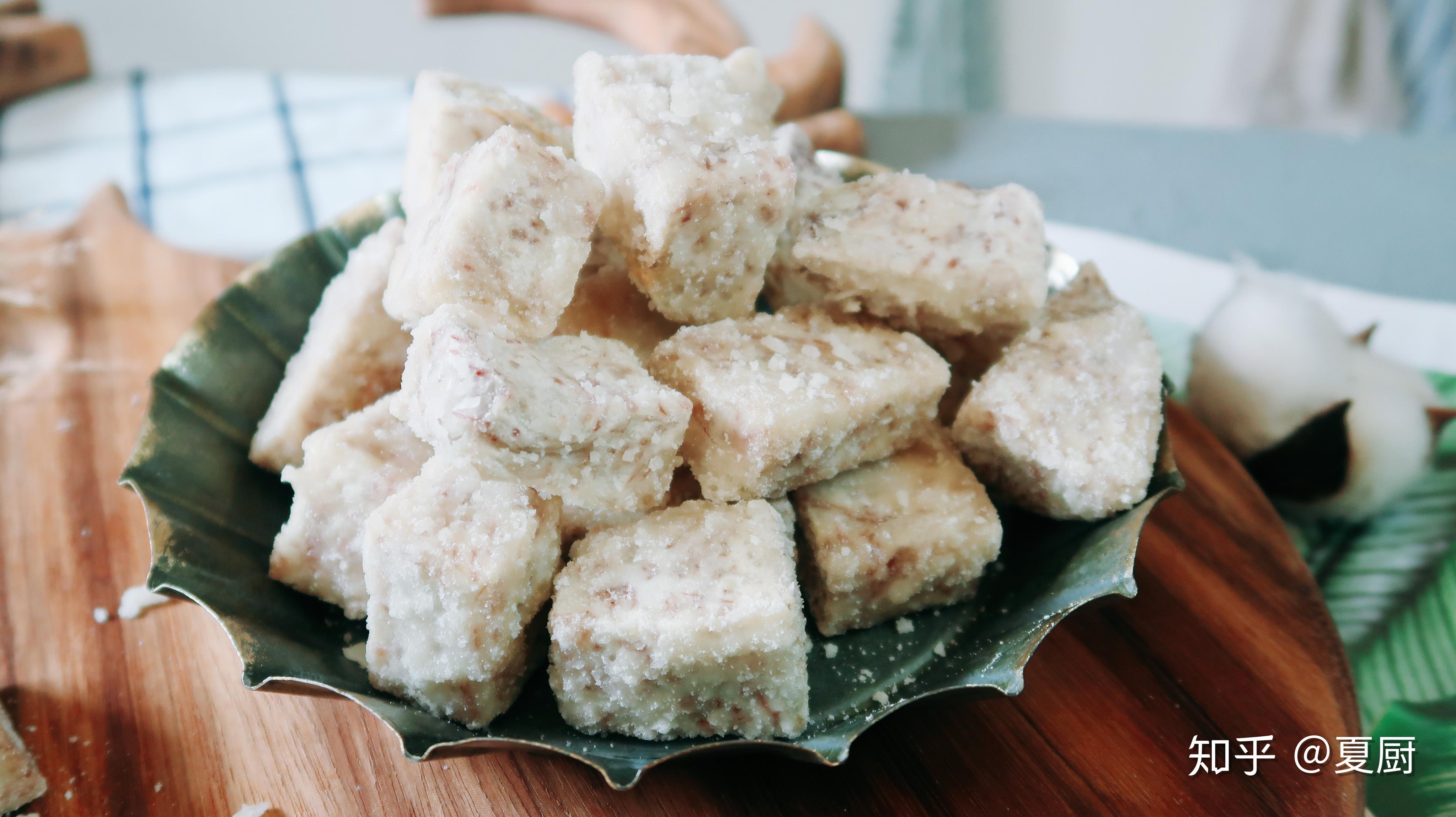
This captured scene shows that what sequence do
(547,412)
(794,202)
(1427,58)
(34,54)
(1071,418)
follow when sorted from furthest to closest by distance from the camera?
(1427,58) → (34,54) → (794,202) → (1071,418) → (547,412)

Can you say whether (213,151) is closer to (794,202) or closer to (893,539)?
(794,202)

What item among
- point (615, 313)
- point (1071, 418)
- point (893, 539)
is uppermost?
point (615, 313)

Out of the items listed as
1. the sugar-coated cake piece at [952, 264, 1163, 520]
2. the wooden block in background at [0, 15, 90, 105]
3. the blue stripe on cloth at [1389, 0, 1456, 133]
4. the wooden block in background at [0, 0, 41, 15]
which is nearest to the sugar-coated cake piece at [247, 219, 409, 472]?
the sugar-coated cake piece at [952, 264, 1163, 520]

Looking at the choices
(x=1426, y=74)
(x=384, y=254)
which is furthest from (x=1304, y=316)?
(x=1426, y=74)

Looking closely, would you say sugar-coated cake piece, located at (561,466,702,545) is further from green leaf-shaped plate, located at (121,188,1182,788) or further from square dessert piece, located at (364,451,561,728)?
green leaf-shaped plate, located at (121,188,1182,788)

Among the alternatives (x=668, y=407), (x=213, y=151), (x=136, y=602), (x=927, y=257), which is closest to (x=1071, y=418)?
(x=927, y=257)

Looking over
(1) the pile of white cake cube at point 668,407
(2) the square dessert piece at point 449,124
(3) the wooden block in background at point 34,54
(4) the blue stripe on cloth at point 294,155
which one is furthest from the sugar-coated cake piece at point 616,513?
(3) the wooden block in background at point 34,54

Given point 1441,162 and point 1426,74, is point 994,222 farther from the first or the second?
point 1426,74

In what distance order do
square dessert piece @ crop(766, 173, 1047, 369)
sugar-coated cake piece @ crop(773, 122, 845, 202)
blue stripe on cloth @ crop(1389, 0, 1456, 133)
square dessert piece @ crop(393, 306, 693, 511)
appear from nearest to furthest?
square dessert piece @ crop(393, 306, 693, 511) < square dessert piece @ crop(766, 173, 1047, 369) < sugar-coated cake piece @ crop(773, 122, 845, 202) < blue stripe on cloth @ crop(1389, 0, 1456, 133)
